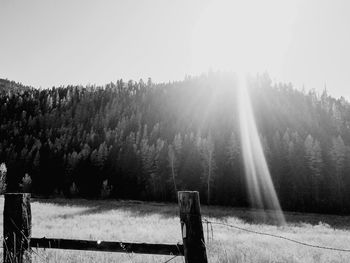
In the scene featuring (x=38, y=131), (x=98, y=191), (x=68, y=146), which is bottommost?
(x=98, y=191)

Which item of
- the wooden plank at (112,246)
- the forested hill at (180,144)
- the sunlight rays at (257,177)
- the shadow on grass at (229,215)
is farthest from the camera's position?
the forested hill at (180,144)

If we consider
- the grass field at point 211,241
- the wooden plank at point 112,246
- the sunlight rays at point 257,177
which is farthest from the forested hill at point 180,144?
the wooden plank at point 112,246

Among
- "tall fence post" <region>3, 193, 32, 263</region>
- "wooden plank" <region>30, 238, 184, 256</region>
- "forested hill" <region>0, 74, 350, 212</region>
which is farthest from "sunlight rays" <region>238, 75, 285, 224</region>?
"tall fence post" <region>3, 193, 32, 263</region>

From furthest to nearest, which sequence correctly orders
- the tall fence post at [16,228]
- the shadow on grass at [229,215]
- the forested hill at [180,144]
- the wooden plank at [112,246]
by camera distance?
the forested hill at [180,144] → the shadow on grass at [229,215] → the tall fence post at [16,228] → the wooden plank at [112,246]

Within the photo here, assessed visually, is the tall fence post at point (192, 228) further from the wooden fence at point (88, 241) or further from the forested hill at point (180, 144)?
the forested hill at point (180, 144)

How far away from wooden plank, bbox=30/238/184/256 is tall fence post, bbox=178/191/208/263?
0.83 ft

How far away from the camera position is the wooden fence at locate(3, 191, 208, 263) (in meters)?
4.17

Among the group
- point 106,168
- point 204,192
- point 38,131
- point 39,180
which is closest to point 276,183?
point 204,192

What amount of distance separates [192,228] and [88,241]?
66.6 inches

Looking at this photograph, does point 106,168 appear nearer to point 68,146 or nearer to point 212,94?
point 68,146

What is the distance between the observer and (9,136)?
415 feet

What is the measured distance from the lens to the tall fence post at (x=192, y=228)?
4156mm

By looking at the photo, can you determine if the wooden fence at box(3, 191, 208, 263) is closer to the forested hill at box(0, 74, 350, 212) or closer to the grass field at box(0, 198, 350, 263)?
the grass field at box(0, 198, 350, 263)

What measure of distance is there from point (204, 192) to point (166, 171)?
1231 cm
